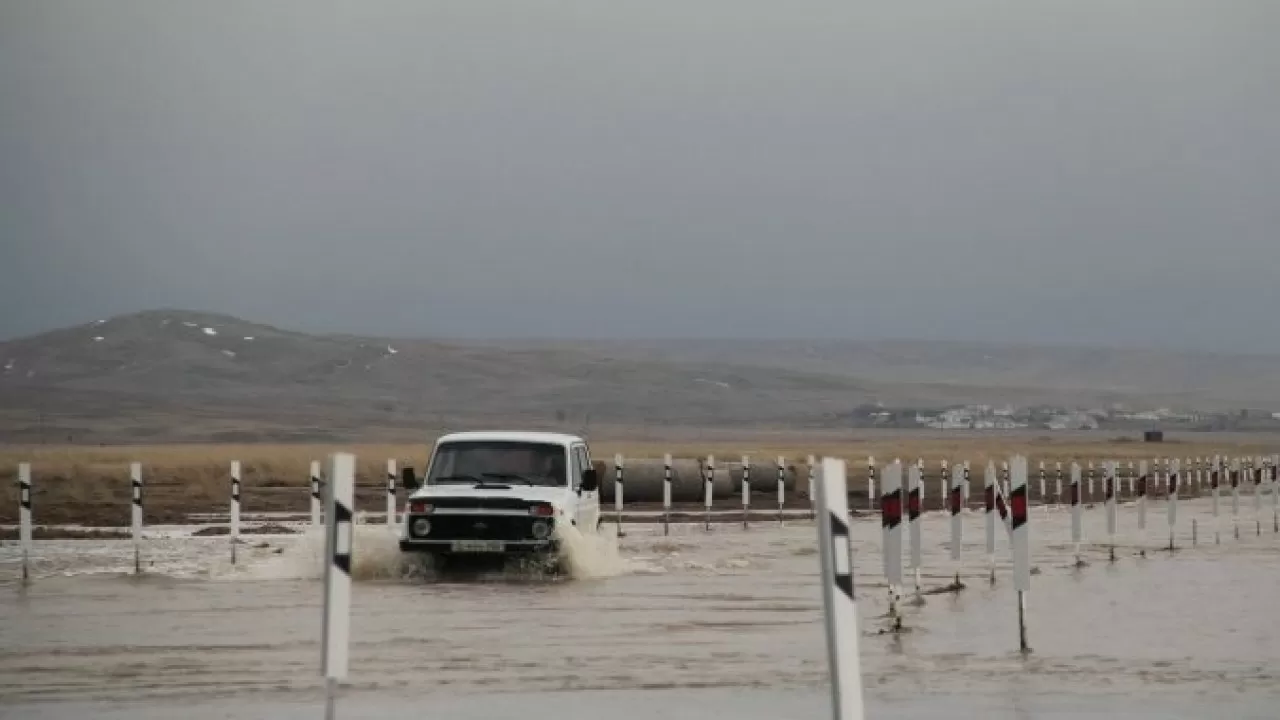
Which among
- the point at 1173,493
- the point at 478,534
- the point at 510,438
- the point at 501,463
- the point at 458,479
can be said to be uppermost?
the point at 510,438

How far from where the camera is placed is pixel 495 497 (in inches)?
1041

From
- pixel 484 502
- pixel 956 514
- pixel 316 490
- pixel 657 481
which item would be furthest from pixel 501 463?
pixel 657 481

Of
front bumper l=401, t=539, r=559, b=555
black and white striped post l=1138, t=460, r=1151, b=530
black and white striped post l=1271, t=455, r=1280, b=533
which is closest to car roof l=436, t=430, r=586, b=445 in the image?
front bumper l=401, t=539, r=559, b=555

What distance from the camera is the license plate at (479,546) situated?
26.4 metres

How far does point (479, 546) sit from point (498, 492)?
25.2 inches

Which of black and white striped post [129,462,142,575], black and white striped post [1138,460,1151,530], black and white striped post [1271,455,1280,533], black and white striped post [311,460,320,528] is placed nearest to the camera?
black and white striped post [129,462,142,575]

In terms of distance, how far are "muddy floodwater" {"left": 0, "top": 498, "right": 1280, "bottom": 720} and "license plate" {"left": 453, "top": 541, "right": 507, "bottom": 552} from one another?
0.40 metres

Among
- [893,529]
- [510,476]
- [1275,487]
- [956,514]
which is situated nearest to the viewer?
[893,529]

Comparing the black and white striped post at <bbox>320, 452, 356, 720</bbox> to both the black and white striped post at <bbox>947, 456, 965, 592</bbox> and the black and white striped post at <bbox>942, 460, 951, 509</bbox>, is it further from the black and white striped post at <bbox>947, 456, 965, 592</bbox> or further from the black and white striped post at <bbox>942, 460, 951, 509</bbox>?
the black and white striped post at <bbox>942, 460, 951, 509</bbox>

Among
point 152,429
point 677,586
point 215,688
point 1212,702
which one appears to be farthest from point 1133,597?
point 152,429

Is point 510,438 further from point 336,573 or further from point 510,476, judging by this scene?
point 336,573

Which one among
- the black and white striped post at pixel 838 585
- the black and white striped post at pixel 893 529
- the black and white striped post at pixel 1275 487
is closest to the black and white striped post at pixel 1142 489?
the black and white striped post at pixel 1275 487

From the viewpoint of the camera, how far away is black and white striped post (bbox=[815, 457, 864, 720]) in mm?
10852

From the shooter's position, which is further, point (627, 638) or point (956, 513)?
point (956, 513)
